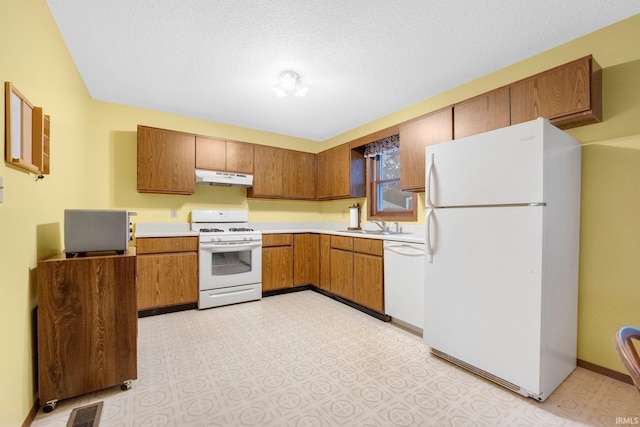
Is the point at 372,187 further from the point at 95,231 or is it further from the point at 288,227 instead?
the point at 95,231

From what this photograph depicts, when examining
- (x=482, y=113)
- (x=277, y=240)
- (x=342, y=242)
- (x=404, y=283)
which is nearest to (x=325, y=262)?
(x=342, y=242)

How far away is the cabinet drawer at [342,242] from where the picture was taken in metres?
3.36

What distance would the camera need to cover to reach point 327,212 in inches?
188

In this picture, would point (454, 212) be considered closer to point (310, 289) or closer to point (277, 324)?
point (277, 324)

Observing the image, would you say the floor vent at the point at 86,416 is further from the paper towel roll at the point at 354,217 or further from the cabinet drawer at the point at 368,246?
the paper towel roll at the point at 354,217

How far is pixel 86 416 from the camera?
1521mm

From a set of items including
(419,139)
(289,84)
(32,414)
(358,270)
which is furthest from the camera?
(358,270)

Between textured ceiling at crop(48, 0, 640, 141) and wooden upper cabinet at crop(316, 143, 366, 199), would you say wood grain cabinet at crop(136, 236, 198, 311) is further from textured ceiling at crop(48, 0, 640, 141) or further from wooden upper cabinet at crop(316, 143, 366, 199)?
wooden upper cabinet at crop(316, 143, 366, 199)

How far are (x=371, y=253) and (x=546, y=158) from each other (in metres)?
1.79

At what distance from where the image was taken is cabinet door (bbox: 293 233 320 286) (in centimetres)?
398

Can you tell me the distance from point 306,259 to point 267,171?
4.63ft

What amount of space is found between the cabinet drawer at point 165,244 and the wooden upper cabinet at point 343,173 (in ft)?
6.59

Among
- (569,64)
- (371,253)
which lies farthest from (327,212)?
(569,64)

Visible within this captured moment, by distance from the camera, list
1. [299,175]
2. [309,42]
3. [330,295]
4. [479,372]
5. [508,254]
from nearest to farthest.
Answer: [508,254]
[479,372]
[309,42]
[330,295]
[299,175]
